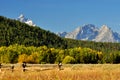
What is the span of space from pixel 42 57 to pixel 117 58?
39.8 meters

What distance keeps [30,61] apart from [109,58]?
39670 mm

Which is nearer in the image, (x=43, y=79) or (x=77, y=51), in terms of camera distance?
(x=43, y=79)

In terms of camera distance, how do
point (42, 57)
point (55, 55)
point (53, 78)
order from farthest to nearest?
1. point (55, 55)
2. point (42, 57)
3. point (53, 78)

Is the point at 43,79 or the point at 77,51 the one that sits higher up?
the point at 77,51

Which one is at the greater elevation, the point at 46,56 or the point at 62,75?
the point at 46,56

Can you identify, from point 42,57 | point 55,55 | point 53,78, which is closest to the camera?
point 53,78

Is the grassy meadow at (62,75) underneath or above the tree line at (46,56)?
underneath

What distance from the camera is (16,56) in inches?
7008

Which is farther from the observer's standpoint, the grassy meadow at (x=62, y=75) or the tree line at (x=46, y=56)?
the tree line at (x=46, y=56)

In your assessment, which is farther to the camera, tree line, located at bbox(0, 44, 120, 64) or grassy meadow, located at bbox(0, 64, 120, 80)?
tree line, located at bbox(0, 44, 120, 64)

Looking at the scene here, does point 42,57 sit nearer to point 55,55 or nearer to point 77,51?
point 55,55

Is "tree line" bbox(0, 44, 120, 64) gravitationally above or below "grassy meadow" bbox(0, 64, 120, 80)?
above

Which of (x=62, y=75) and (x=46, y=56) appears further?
(x=46, y=56)

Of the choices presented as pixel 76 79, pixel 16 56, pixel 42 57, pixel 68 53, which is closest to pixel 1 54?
pixel 16 56
